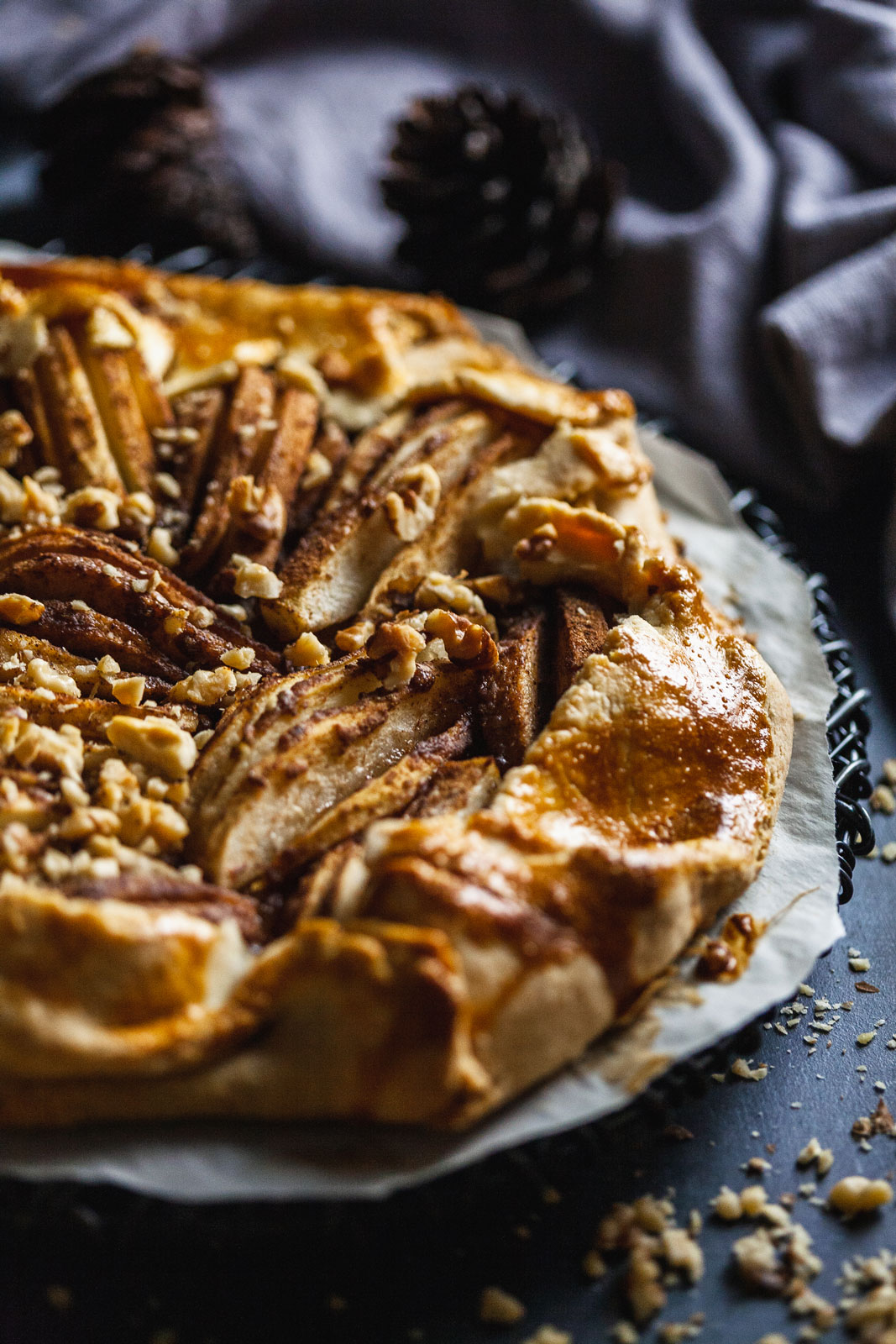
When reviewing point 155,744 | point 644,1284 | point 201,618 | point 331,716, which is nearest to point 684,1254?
point 644,1284

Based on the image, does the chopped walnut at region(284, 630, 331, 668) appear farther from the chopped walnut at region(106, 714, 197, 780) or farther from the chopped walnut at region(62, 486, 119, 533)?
the chopped walnut at region(62, 486, 119, 533)

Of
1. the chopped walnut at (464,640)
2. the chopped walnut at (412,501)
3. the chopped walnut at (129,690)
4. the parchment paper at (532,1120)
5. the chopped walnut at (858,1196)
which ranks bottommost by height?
the chopped walnut at (858,1196)

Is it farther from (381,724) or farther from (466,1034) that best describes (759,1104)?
(381,724)

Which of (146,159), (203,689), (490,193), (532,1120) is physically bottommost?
(532,1120)

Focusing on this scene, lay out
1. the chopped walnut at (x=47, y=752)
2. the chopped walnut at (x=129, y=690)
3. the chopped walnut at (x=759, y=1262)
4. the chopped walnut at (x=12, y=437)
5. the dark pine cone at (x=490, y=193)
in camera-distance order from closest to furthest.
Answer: the chopped walnut at (x=759, y=1262)
the chopped walnut at (x=47, y=752)
the chopped walnut at (x=129, y=690)
the chopped walnut at (x=12, y=437)
the dark pine cone at (x=490, y=193)

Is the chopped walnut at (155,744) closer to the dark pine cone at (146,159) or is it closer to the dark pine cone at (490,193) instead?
→ the dark pine cone at (490,193)

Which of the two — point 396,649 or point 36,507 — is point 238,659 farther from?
point 36,507

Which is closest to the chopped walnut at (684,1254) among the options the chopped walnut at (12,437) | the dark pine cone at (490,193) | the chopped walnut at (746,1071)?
the chopped walnut at (746,1071)

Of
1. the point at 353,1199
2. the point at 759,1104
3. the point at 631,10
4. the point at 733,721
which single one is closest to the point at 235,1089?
A: the point at 353,1199
